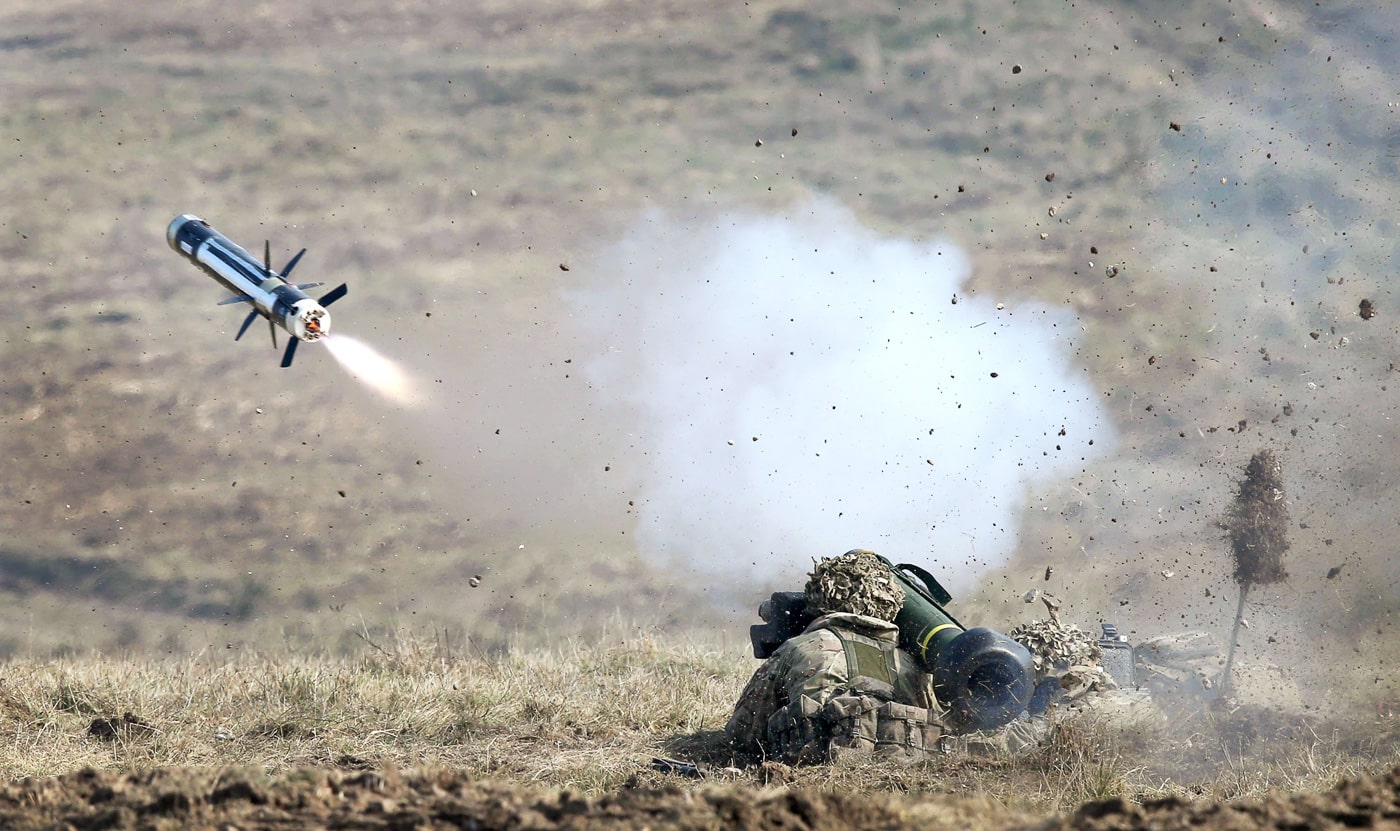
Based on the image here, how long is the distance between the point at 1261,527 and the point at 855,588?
4384 millimetres

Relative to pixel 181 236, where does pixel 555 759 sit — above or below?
below

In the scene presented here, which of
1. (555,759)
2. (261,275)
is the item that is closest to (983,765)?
(555,759)

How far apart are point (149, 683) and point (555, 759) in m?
3.95

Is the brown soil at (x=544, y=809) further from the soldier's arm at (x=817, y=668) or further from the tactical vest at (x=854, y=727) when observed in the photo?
the soldier's arm at (x=817, y=668)

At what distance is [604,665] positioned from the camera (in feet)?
37.7

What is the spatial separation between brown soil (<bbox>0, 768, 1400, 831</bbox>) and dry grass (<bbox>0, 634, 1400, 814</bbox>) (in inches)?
72.1

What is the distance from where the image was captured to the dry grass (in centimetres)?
742

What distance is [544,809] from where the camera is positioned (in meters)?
4.80

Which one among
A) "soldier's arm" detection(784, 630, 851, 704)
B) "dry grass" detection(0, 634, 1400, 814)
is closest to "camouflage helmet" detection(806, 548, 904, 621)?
"soldier's arm" detection(784, 630, 851, 704)

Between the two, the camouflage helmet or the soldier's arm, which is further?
the camouflage helmet

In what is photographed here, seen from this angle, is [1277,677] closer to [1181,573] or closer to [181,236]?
[1181,573]

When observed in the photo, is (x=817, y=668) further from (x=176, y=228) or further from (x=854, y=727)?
(x=176, y=228)

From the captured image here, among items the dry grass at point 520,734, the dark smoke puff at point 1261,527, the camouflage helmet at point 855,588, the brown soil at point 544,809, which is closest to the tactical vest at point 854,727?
the dry grass at point 520,734

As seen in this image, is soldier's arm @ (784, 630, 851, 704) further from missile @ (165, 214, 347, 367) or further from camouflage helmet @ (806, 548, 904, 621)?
missile @ (165, 214, 347, 367)
